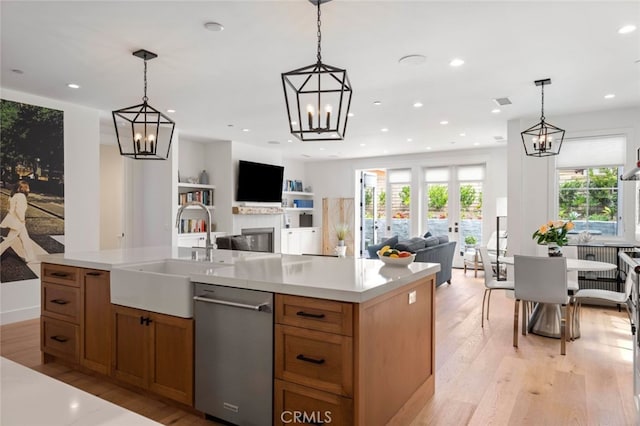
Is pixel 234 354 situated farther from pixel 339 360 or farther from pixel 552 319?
pixel 552 319

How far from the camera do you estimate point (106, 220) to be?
7836 mm

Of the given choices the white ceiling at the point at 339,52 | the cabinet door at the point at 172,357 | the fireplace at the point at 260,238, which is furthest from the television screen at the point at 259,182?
the cabinet door at the point at 172,357

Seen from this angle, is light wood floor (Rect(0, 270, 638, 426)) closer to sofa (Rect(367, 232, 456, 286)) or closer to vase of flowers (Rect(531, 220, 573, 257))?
vase of flowers (Rect(531, 220, 573, 257))

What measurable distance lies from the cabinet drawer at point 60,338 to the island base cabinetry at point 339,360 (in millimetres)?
1896

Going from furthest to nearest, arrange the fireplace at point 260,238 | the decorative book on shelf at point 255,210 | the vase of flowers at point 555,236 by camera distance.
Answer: the fireplace at point 260,238
the decorative book on shelf at point 255,210
the vase of flowers at point 555,236

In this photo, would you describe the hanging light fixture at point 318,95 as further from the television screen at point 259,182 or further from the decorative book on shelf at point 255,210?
the decorative book on shelf at point 255,210

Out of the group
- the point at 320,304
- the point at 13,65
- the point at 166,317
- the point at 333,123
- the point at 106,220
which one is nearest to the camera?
the point at 320,304

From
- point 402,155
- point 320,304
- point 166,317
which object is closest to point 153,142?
point 166,317

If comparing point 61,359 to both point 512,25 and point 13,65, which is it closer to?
point 13,65

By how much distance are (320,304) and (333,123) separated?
4271 millimetres

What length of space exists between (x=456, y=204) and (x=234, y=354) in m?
7.94

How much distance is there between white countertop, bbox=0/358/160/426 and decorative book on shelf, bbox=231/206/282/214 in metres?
7.23

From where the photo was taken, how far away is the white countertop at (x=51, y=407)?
0.67 metres

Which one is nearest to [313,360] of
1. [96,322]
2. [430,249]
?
[96,322]
